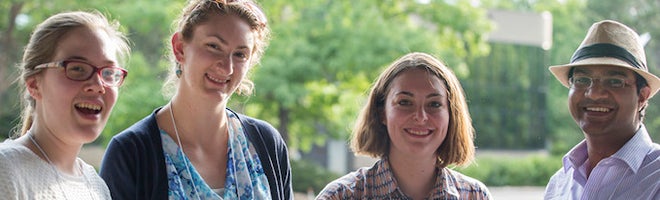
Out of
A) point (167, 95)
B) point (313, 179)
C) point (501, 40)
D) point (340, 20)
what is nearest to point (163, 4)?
point (340, 20)

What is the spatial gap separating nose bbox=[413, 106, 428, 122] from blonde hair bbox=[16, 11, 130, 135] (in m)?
0.72

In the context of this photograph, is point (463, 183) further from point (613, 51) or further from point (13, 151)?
point (13, 151)

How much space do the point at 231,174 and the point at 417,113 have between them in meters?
0.47

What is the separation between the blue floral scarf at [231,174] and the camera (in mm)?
1802

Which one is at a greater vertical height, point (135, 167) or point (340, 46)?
point (340, 46)

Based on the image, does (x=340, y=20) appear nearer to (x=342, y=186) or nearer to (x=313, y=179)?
(x=313, y=179)

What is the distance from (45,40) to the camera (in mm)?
1532

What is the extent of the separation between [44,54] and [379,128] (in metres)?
0.87

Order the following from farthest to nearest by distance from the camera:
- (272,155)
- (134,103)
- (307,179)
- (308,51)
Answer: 1. (307,179)
2. (308,51)
3. (134,103)
4. (272,155)

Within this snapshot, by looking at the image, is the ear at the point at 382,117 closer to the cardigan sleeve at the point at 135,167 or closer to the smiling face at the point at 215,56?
the smiling face at the point at 215,56

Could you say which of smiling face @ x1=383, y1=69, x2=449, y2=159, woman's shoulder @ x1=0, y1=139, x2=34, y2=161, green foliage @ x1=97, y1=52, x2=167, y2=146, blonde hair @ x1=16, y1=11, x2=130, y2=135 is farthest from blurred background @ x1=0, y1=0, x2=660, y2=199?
woman's shoulder @ x1=0, y1=139, x2=34, y2=161

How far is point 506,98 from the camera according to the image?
519 inches

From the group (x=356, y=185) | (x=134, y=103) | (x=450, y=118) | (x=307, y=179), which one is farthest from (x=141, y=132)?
(x=307, y=179)

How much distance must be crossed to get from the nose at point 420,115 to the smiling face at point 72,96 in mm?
721
